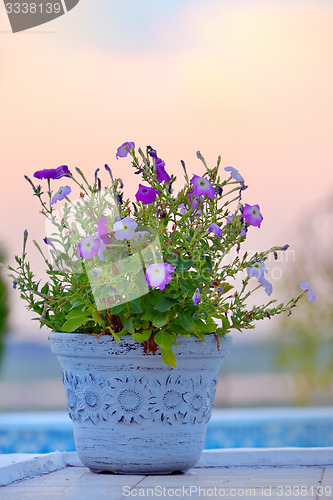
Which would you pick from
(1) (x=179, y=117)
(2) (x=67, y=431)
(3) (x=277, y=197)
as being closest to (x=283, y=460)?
(2) (x=67, y=431)

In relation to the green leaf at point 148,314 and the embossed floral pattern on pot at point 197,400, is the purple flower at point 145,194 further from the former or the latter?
the embossed floral pattern on pot at point 197,400

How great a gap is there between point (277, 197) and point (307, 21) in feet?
14.1

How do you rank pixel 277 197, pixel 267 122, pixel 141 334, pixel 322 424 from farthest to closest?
pixel 267 122 < pixel 277 197 < pixel 322 424 < pixel 141 334

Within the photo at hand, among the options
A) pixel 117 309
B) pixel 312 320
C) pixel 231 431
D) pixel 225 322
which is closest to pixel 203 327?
pixel 225 322

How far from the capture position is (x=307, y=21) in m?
9.93

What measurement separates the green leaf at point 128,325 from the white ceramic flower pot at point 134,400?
0.04 meters

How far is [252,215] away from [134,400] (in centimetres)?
50

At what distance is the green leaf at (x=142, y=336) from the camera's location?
1348 mm

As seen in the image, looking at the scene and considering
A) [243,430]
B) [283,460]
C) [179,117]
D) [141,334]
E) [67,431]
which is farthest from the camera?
[179,117]

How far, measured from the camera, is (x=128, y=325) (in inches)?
53.5

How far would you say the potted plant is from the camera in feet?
4.49

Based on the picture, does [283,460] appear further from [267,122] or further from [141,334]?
[267,122]

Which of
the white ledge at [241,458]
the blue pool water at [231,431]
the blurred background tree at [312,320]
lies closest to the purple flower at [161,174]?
the white ledge at [241,458]

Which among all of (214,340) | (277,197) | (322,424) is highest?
(214,340)
